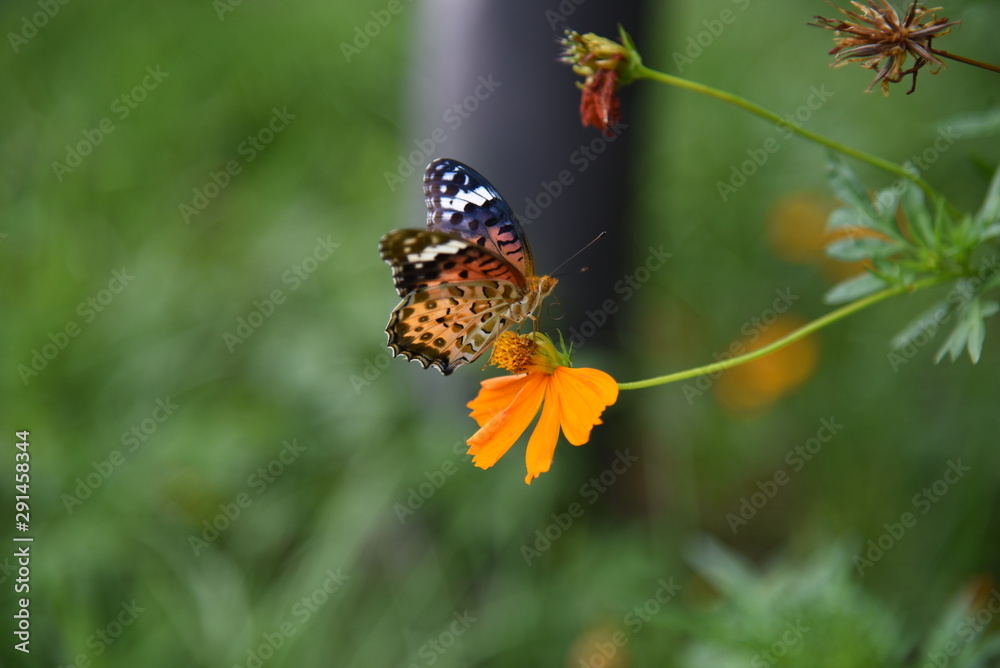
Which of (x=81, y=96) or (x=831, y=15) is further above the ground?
(x=81, y=96)

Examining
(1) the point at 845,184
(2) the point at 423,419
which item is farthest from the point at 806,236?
(1) the point at 845,184

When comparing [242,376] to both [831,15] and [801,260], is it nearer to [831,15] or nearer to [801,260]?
[801,260]

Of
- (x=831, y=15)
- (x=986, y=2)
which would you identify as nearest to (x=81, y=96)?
(x=831, y=15)

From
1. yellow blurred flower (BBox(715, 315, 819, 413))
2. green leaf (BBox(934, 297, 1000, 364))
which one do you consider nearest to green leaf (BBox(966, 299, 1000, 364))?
green leaf (BBox(934, 297, 1000, 364))

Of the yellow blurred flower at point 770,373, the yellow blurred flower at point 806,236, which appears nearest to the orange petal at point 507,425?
the yellow blurred flower at point 770,373

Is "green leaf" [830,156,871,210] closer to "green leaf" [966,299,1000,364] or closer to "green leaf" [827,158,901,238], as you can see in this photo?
"green leaf" [827,158,901,238]

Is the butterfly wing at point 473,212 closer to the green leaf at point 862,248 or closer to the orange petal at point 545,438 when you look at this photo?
the orange petal at point 545,438
